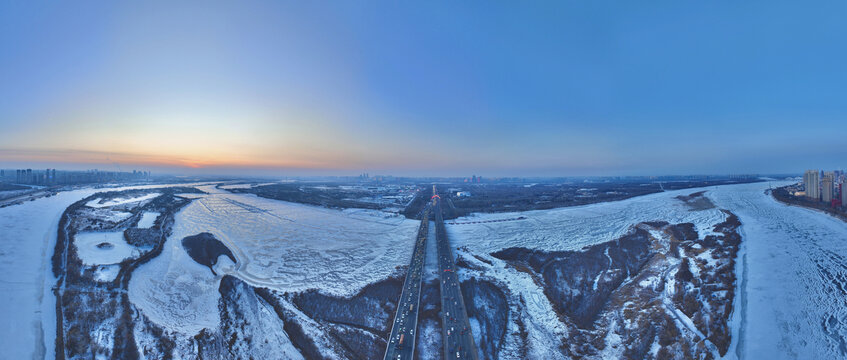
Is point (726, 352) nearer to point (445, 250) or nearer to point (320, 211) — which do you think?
point (445, 250)

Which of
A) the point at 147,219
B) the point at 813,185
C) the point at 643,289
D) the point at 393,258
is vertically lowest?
the point at 393,258

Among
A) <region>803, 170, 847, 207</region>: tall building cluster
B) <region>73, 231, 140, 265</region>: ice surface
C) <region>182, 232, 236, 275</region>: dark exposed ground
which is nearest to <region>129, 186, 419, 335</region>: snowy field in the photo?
<region>182, 232, 236, 275</region>: dark exposed ground

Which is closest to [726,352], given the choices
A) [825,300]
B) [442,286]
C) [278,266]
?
[825,300]

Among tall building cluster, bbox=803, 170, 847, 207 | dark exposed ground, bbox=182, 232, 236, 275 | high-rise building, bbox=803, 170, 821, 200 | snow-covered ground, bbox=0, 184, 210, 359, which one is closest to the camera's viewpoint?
snow-covered ground, bbox=0, 184, 210, 359

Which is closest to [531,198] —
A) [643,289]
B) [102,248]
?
[643,289]

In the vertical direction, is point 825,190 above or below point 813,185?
below

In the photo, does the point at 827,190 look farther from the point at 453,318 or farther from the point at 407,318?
the point at 407,318

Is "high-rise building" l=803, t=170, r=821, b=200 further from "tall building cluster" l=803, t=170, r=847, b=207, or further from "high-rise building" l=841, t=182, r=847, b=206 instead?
"high-rise building" l=841, t=182, r=847, b=206
